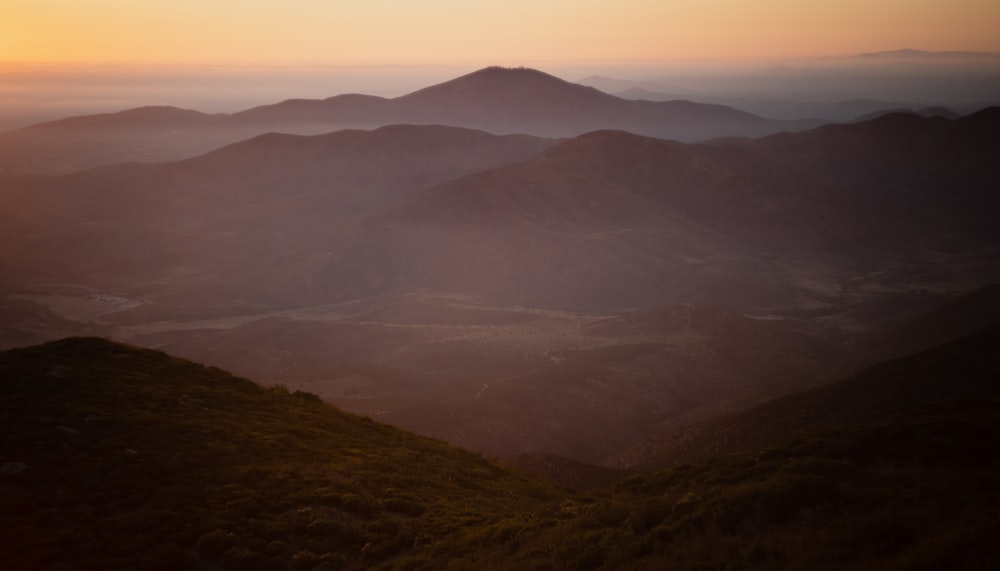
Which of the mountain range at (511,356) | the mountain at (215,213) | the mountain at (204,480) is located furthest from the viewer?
the mountain at (215,213)

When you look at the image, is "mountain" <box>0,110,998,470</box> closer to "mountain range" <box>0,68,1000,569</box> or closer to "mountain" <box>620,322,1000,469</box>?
"mountain range" <box>0,68,1000,569</box>


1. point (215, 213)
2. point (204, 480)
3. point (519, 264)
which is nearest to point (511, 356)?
point (519, 264)

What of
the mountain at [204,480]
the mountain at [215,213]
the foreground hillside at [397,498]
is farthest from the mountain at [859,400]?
the mountain at [215,213]

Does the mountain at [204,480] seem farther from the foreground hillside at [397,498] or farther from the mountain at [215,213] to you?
the mountain at [215,213]

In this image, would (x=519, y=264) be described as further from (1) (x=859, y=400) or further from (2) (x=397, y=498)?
(2) (x=397, y=498)

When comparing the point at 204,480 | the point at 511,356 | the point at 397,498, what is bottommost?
the point at 511,356

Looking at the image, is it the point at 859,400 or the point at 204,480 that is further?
the point at 859,400

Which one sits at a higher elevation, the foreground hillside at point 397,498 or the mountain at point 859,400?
the foreground hillside at point 397,498

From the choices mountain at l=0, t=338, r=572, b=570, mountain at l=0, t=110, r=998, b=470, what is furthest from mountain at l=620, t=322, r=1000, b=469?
mountain at l=0, t=338, r=572, b=570

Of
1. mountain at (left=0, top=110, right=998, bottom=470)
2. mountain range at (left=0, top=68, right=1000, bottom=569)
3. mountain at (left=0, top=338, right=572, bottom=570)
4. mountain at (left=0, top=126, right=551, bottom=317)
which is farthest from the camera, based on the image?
mountain at (left=0, top=126, right=551, bottom=317)

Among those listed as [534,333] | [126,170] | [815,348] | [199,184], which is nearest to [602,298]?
[534,333]
